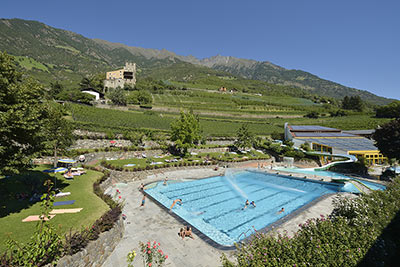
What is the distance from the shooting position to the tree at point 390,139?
85.0ft

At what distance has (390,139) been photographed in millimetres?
26562

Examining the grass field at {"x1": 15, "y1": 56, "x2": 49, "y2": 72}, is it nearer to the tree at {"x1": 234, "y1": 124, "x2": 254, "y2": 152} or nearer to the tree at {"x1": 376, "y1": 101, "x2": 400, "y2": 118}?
the tree at {"x1": 234, "y1": 124, "x2": 254, "y2": 152}

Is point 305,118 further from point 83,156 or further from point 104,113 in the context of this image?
point 83,156

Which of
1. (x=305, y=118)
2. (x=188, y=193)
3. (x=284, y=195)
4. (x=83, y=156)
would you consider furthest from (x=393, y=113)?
(x=83, y=156)

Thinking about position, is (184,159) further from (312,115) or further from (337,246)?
(312,115)

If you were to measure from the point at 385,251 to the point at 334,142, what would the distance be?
38.8 meters

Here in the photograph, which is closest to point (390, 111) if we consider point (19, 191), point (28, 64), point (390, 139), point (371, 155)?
point (371, 155)

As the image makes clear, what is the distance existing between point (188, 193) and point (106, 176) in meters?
9.92

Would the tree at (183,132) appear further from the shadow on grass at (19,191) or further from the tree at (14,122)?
the tree at (14,122)

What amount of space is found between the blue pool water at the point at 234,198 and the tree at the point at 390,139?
34.1 feet

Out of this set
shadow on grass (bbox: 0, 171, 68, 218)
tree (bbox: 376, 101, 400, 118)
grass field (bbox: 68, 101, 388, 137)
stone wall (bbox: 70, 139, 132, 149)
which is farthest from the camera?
tree (bbox: 376, 101, 400, 118)

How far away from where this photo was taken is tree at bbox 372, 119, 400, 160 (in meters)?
25.9

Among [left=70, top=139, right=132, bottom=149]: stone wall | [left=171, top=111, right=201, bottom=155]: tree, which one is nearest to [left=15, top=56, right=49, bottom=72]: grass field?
[left=70, top=139, right=132, bottom=149]: stone wall

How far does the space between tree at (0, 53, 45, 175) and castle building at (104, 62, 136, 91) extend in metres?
95.8
